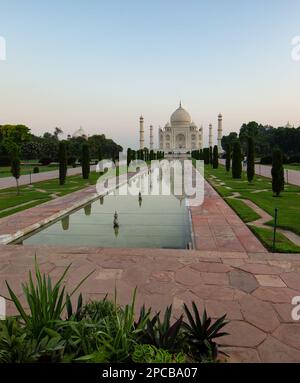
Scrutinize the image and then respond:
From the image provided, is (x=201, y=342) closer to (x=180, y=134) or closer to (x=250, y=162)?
(x=250, y=162)

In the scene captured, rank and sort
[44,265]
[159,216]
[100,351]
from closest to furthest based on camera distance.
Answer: [100,351]
[44,265]
[159,216]

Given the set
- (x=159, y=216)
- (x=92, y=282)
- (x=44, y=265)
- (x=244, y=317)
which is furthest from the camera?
(x=159, y=216)

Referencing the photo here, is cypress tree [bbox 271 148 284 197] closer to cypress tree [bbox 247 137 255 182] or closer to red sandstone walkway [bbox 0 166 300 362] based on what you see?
cypress tree [bbox 247 137 255 182]

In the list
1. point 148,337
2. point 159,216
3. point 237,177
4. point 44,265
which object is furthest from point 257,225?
point 237,177

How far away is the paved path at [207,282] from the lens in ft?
9.41

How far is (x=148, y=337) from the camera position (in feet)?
7.92

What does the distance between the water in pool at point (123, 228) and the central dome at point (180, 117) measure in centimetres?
7551

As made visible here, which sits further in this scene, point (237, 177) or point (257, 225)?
point (237, 177)

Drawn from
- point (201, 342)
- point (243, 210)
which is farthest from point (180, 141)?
point (201, 342)

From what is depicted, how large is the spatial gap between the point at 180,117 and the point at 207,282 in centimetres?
8282

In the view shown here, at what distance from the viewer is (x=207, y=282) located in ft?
13.3

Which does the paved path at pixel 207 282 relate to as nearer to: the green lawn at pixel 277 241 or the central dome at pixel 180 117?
the green lawn at pixel 277 241
